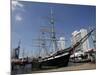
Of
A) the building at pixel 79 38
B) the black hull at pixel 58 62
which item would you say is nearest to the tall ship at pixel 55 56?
the black hull at pixel 58 62

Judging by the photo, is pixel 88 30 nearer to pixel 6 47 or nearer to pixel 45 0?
pixel 45 0

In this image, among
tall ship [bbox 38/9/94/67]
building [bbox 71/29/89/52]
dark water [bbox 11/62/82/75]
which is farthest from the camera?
building [bbox 71/29/89/52]

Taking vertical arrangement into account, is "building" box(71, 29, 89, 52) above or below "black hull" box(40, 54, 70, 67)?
above

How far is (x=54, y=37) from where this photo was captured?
274 cm

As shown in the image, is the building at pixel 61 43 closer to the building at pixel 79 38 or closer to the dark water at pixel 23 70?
the building at pixel 79 38

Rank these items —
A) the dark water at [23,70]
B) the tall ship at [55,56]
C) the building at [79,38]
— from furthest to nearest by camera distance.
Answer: the building at [79,38] < the tall ship at [55,56] < the dark water at [23,70]

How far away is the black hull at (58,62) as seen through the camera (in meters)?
2.69

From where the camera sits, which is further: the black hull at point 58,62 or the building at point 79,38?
the building at point 79,38

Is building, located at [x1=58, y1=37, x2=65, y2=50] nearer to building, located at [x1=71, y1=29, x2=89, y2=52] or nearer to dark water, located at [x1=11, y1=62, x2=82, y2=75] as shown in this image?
building, located at [x1=71, y1=29, x2=89, y2=52]

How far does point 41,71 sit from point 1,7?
1.06 metres

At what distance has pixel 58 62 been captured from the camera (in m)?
2.76

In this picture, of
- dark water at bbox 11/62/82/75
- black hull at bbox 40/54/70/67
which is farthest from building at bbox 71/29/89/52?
dark water at bbox 11/62/82/75

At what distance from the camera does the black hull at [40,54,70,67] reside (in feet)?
8.84

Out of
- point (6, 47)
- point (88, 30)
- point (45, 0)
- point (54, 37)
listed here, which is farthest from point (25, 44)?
point (88, 30)
